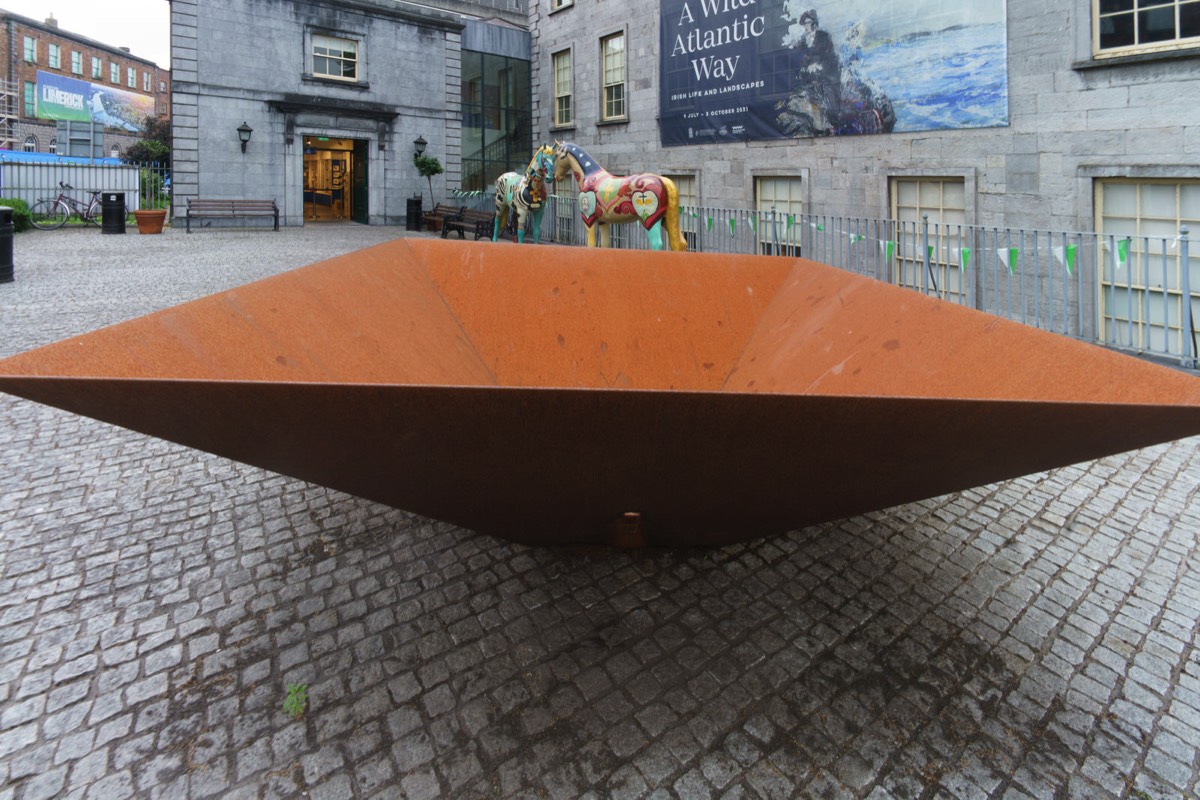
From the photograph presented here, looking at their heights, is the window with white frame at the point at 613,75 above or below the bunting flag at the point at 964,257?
above

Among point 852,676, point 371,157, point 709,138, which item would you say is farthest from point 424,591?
point 371,157

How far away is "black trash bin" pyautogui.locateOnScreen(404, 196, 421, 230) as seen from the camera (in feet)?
75.7

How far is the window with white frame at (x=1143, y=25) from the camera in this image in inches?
317

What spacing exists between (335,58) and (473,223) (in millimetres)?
9331

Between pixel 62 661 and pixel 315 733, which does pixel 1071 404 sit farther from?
pixel 62 661

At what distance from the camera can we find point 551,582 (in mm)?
3105

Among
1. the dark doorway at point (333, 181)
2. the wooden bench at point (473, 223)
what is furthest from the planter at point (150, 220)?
the wooden bench at point (473, 223)

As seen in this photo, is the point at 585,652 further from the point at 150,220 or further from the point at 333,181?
the point at 333,181

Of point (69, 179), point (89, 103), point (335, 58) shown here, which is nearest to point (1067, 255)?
point (335, 58)

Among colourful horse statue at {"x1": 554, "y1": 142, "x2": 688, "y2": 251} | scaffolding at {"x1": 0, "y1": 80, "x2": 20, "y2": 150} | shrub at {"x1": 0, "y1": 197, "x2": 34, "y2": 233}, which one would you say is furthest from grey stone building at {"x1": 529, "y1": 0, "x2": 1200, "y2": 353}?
scaffolding at {"x1": 0, "y1": 80, "x2": 20, "y2": 150}

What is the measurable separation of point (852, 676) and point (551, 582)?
4.20 feet

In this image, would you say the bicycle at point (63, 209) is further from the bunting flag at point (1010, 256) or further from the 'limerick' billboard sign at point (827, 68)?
the bunting flag at point (1010, 256)

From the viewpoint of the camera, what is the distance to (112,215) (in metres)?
19.6

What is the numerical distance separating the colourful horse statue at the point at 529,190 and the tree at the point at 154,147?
84.0 feet
